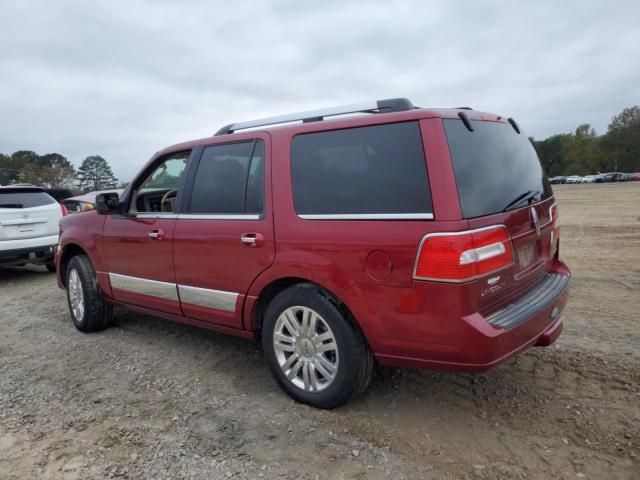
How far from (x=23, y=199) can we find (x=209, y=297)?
6321 millimetres

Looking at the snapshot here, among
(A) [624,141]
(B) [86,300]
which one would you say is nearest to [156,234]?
(B) [86,300]

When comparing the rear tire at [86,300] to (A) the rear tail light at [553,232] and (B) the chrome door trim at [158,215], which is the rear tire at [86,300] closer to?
(B) the chrome door trim at [158,215]

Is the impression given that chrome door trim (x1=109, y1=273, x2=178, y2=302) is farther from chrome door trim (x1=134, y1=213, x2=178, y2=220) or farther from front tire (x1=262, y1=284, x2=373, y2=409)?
front tire (x1=262, y1=284, x2=373, y2=409)

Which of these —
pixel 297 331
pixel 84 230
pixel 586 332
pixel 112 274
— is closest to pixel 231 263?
pixel 297 331

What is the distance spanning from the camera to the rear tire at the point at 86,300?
4844 mm

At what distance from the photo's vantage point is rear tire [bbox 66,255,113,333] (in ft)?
15.9

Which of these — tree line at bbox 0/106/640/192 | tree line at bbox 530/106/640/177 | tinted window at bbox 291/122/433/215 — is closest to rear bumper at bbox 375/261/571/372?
tinted window at bbox 291/122/433/215

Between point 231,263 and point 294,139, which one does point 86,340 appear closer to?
point 231,263

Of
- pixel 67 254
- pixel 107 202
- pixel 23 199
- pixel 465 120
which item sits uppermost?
pixel 465 120

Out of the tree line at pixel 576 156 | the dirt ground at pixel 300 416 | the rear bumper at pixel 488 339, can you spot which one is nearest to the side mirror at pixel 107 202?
the dirt ground at pixel 300 416

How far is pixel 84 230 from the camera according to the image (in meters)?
4.82

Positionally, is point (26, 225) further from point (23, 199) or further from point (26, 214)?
point (23, 199)

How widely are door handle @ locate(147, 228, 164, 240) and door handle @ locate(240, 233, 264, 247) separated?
3.18 ft

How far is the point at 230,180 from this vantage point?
362cm
